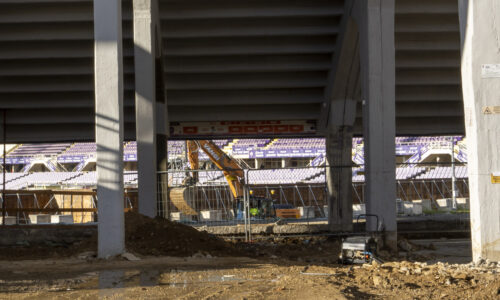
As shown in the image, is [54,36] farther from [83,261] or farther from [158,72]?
[83,261]

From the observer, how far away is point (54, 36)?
17547 millimetres

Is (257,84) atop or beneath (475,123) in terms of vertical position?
atop

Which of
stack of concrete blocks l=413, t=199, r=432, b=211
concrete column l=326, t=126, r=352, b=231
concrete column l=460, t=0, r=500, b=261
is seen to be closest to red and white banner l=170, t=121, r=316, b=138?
concrete column l=326, t=126, r=352, b=231

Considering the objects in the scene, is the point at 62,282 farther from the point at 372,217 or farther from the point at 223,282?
the point at 372,217

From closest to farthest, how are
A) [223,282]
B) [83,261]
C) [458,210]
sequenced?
1. [223,282]
2. [83,261]
3. [458,210]

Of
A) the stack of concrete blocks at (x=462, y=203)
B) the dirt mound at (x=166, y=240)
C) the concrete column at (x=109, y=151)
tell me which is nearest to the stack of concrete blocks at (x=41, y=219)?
the dirt mound at (x=166, y=240)

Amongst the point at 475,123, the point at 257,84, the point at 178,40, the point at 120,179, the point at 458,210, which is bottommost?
the point at 458,210

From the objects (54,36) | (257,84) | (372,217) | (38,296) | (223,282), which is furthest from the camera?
(257,84)

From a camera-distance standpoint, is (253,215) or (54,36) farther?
(253,215)

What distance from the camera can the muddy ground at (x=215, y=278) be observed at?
24.1ft

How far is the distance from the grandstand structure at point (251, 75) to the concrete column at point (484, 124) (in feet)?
17.0

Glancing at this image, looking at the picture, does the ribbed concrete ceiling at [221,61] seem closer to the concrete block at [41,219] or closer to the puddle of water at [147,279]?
the puddle of water at [147,279]

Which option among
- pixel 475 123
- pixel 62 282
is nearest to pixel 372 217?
pixel 475 123

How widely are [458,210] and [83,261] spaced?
18.4 metres
